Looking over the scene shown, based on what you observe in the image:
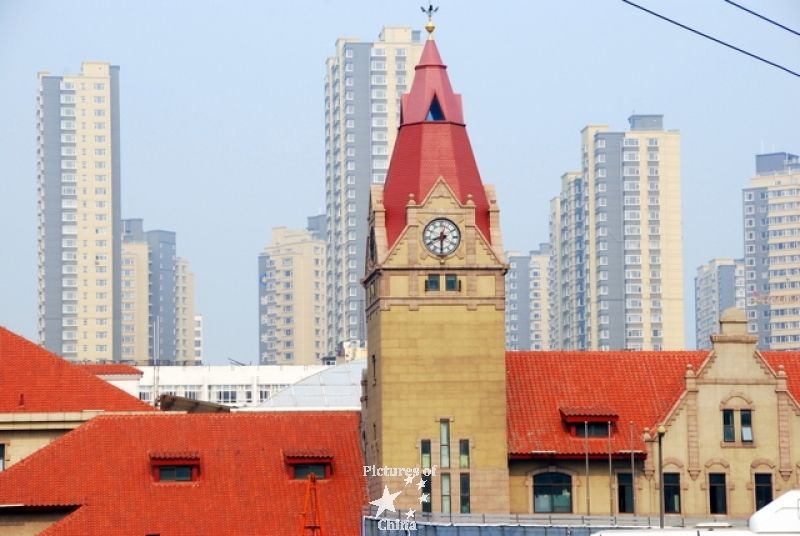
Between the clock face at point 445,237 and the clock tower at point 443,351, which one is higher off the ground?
the clock face at point 445,237

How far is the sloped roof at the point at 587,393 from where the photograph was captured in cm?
8125

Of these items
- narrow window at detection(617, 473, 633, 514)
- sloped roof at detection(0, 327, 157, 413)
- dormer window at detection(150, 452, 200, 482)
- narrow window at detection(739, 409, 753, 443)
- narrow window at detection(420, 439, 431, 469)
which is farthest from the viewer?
sloped roof at detection(0, 327, 157, 413)

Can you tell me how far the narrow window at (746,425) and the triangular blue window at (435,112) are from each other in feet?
56.7

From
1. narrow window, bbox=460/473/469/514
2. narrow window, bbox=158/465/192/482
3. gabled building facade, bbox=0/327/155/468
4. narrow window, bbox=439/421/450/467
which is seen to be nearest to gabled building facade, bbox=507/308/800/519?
narrow window, bbox=460/473/469/514

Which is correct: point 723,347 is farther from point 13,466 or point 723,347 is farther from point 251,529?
point 13,466

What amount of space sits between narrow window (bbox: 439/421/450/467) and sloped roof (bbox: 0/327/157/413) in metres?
21.5

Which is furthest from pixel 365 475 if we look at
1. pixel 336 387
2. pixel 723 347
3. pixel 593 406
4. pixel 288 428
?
pixel 336 387

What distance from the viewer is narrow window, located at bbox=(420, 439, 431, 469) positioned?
262 ft

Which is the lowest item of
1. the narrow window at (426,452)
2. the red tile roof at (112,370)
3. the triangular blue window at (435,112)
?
the narrow window at (426,452)

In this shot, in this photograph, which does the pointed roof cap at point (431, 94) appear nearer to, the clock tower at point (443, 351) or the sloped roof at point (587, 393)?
the clock tower at point (443, 351)

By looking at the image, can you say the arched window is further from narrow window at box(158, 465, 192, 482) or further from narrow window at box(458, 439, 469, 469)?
narrow window at box(158, 465, 192, 482)

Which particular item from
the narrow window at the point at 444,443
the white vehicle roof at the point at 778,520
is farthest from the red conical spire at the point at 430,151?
the white vehicle roof at the point at 778,520

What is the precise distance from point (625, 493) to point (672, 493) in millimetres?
1903

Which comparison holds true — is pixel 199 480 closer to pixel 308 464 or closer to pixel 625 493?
pixel 308 464
